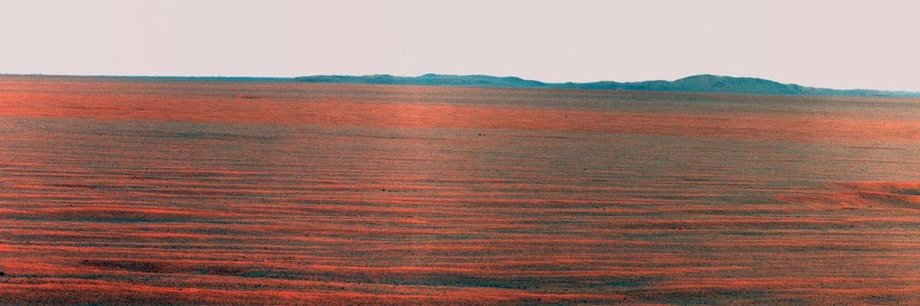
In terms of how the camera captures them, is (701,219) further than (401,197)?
No

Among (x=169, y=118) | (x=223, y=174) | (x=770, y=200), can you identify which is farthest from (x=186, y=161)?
(x=169, y=118)

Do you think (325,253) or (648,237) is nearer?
(325,253)

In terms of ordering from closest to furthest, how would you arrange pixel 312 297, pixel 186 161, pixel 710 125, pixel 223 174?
pixel 312 297
pixel 223 174
pixel 186 161
pixel 710 125

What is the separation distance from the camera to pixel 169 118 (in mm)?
27344

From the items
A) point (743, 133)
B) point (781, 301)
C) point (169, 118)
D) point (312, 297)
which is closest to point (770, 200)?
point (781, 301)

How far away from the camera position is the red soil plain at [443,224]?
692cm

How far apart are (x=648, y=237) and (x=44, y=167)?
7.56 meters

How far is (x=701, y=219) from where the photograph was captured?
1027 centimetres

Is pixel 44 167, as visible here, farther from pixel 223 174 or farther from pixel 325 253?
pixel 325 253

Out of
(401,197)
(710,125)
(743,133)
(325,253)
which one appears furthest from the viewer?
(710,125)

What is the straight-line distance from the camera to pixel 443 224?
9.55m

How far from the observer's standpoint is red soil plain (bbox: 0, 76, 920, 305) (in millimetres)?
6918

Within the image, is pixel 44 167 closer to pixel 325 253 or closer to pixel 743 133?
pixel 325 253

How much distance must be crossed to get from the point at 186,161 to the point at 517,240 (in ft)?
23.7
